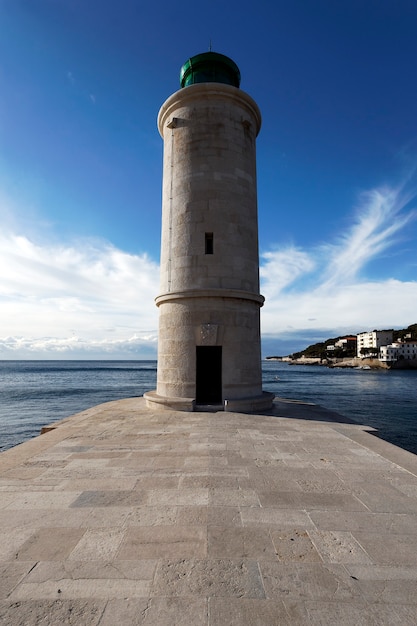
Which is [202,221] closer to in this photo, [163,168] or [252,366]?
[163,168]

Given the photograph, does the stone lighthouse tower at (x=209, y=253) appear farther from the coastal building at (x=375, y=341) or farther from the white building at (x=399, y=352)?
the coastal building at (x=375, y=341)

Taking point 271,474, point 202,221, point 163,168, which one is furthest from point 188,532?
point 163,168

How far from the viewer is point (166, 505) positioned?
425 centimetres

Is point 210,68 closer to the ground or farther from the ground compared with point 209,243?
farther from the ground

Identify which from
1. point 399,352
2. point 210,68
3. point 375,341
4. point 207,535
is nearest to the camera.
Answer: point 207,535

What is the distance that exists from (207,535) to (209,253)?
29.6 feet

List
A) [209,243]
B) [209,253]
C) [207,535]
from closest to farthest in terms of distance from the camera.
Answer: [207,535] → [209,253] → [209,243]

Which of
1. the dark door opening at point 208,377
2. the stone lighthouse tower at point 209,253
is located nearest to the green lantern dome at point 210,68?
the stone lighthouse tower at point 209,253

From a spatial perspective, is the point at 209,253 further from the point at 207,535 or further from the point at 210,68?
the point at 207,535

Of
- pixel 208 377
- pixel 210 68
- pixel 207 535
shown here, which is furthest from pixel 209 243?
pixel 207 535

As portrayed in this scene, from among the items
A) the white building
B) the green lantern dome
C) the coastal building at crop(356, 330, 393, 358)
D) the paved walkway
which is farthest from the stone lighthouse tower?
the coastal building at crop(356, 330, 393, 358)

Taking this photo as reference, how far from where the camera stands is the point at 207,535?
3613 millimetres

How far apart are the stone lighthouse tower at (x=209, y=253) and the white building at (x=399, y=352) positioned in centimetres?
11112

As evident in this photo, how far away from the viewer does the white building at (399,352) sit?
10912cm
